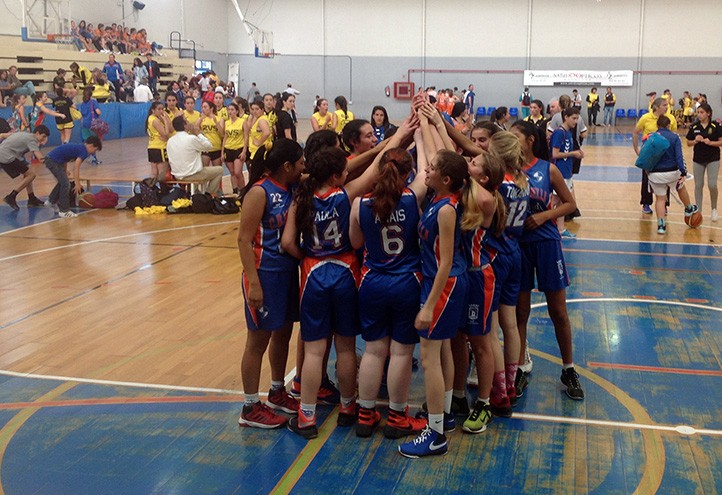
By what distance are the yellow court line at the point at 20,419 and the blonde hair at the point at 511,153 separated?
362 centimetres

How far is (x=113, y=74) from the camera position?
27156 mm

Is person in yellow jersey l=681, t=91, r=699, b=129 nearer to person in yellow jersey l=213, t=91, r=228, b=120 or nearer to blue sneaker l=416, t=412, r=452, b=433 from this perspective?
person in yellow jersey l=213, t=91, r=228, b=120

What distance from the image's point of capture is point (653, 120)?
13.6 m

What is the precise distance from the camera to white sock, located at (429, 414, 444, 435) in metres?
4.77

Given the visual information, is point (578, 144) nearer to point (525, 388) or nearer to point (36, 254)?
point (525, 388)

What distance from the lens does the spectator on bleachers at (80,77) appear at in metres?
24.3

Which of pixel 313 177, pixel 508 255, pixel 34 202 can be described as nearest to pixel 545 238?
pixel 508 255

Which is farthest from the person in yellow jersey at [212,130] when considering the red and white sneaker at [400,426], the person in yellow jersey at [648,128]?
the red and white sneaker at [400,426]

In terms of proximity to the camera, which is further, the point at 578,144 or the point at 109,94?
the point at 109,94

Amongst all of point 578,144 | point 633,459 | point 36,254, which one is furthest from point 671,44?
point 633,459

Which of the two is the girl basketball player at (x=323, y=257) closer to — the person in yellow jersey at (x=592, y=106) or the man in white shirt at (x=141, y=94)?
the man in white shirt at (x=141, y=94)

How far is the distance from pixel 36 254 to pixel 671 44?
34.5m

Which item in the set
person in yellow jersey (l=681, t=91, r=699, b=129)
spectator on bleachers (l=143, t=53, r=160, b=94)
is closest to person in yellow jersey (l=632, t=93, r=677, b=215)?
spectator on bleachers (l=143, t=53, r=160, b=94)

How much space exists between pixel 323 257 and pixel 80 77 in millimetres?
22583
